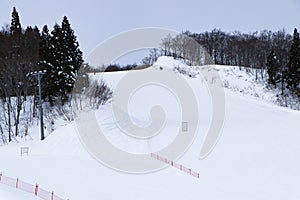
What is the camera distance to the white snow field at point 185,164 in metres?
11.3

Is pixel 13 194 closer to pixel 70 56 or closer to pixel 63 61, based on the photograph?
pixel 63 61

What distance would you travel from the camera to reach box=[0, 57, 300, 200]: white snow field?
37.0 ft

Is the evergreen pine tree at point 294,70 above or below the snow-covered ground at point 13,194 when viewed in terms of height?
above

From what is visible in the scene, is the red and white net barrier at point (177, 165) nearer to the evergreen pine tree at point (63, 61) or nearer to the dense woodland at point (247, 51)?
the evergreen pine tree at point (63, 61)

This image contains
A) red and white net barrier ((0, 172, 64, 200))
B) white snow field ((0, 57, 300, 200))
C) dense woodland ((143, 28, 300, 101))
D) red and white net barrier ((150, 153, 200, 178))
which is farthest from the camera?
dense woodland ((143, 28, 300, 101))

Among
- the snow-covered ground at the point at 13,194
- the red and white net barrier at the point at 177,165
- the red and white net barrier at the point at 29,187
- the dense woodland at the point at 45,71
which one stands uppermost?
the dense woodland at the point at 45,71

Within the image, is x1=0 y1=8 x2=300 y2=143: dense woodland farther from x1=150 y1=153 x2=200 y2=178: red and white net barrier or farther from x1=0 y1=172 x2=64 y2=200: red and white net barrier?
x1=0 y1=172 x2=64 y2=200: red and white net barrier

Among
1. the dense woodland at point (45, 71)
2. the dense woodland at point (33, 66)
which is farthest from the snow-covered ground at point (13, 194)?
the dense woodland at point (33, 66)

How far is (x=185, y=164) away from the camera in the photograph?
615 inches

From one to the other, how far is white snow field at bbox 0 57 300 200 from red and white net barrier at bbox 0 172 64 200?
0.34m

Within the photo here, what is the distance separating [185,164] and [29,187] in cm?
752

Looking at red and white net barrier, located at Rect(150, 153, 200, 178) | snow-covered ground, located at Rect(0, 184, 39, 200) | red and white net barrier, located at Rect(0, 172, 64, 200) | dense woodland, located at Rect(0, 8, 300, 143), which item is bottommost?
red and white net barrier, located at Rect(150, 153, 200, 178)

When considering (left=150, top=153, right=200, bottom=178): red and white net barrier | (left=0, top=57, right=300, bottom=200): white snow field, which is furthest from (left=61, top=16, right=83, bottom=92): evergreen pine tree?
(left=150, top=153, right=200, bottom=178): red and white net barrier

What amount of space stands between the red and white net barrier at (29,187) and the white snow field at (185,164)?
1.12 ft
